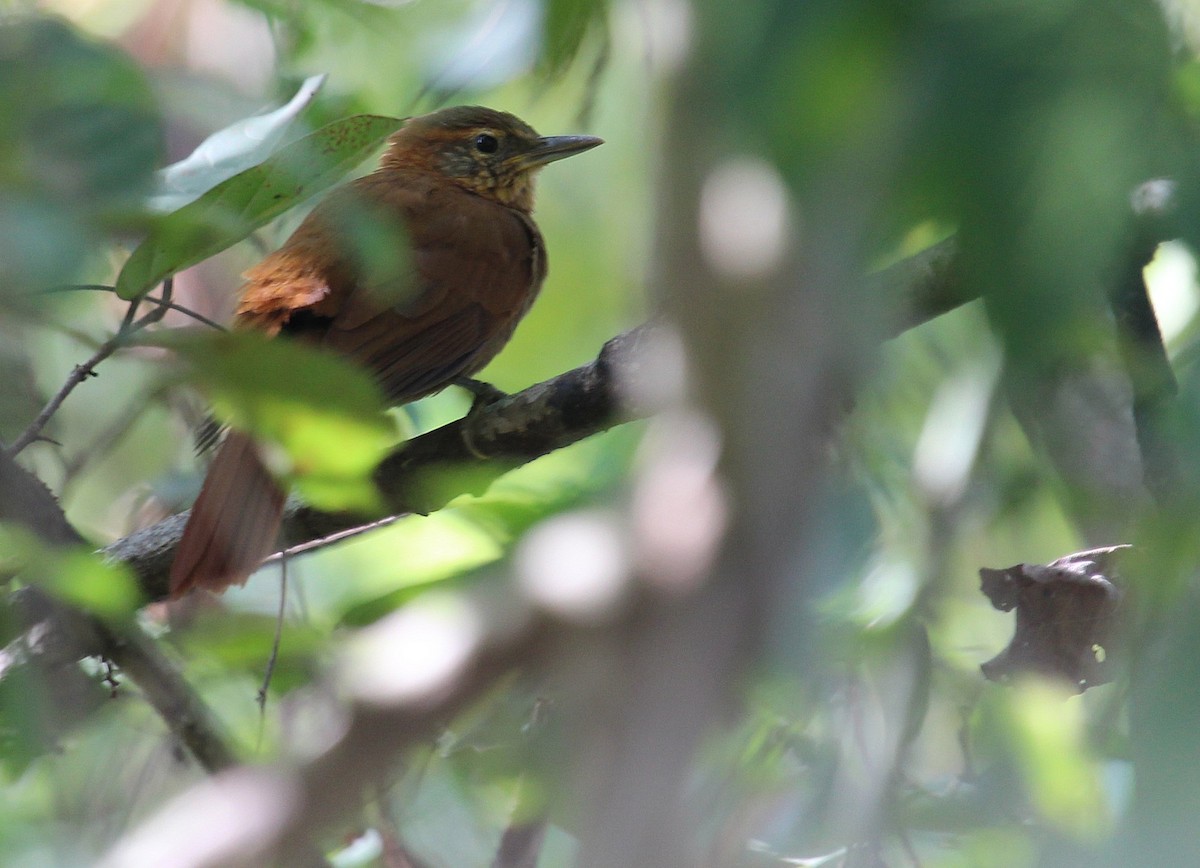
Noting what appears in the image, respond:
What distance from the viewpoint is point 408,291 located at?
141 inches

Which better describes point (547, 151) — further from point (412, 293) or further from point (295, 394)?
point (295, 394)

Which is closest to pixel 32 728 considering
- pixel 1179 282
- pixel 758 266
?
pixel 758 266

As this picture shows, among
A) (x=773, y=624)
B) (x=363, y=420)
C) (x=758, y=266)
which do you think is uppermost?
(x=363, y=420)

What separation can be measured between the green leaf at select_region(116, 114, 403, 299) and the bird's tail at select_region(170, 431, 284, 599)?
0.82 metres

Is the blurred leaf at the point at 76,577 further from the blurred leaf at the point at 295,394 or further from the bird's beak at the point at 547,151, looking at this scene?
the bird's beak at the point at 547,151

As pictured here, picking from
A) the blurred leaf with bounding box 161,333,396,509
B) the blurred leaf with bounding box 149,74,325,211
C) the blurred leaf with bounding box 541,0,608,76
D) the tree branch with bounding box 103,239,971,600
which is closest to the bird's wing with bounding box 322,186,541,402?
the tree branch with bounding box 103,239,971,600

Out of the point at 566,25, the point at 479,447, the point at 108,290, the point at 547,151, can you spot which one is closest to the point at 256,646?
the point at 479,447

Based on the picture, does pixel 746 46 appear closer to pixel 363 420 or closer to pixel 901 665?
pixel 363 420

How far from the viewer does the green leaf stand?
2.17 meters

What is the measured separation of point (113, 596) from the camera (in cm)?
179

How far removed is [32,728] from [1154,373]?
1741 mm

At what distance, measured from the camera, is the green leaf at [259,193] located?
2.17m

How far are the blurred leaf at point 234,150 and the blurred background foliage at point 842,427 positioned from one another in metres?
0.04

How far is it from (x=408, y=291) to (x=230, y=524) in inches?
35.8
